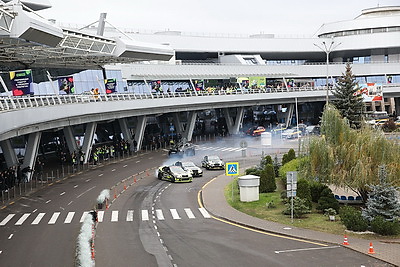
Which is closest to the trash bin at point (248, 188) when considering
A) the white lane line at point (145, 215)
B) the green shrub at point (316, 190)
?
A: the green shrub at point (316, 190)

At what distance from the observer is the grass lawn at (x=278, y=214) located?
28.0 meters

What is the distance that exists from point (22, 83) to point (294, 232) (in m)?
24.3

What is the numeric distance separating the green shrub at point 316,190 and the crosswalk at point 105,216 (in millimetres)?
6530

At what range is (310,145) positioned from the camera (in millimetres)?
33875

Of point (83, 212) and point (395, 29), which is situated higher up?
point (395, 29)

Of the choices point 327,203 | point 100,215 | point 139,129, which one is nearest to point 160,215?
point 100,215

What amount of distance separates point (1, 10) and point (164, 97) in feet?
136

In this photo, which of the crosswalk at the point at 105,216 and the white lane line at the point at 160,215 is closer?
the white lane line at the point at 160,215

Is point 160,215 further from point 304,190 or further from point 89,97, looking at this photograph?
point 89,97

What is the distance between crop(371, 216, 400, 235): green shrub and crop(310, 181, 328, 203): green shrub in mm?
7766

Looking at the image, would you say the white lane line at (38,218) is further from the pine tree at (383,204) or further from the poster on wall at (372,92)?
the poster on wall at (372,92)

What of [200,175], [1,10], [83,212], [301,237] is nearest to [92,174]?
[200,175]

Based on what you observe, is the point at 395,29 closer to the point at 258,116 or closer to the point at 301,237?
the point at 258,116

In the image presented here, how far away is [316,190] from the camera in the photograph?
3431cm
